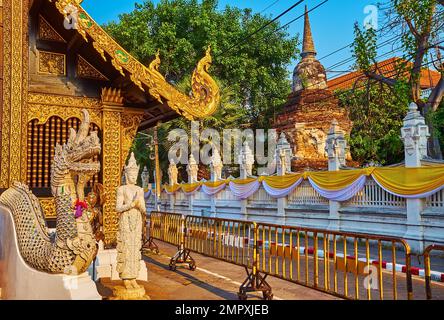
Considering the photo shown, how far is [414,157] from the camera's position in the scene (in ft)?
39.6

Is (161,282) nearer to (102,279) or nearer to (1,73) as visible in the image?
(102,279)

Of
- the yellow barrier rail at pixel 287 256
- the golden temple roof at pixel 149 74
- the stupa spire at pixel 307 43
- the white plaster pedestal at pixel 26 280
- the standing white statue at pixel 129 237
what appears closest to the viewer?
the white plaster pedestal at pixel 26 280

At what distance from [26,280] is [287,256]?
3.70 meters

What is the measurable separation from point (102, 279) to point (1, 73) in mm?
3980

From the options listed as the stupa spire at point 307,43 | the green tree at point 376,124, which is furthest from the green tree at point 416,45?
the stupa spire at point 307,43

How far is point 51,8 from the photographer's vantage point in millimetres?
7121

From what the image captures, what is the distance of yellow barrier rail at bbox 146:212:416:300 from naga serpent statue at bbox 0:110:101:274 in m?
2.79

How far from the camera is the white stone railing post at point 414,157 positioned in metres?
11.8

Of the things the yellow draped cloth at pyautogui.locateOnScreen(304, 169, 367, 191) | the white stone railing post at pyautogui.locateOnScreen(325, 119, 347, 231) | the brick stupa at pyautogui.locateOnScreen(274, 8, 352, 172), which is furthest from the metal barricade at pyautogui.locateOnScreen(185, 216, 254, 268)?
the brick stupa at pyautogui.locateOnScreen(274, 8, 352, 172)

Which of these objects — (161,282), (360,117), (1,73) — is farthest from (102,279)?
(360,117)

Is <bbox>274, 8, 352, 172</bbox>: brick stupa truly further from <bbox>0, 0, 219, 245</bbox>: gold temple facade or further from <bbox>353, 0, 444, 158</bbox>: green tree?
<bbox>0, 0, 219, 245</bbox>: gold temple facade

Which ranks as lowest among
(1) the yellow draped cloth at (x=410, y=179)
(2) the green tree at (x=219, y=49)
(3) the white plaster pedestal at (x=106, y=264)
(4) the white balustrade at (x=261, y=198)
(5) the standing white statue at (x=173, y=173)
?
(3) the white plaster pedestal at (x=106, y=264)

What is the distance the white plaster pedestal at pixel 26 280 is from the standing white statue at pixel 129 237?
125 centimetres

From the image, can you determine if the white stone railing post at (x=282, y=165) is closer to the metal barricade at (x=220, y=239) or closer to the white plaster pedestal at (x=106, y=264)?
the metal barricade at (x=220, y=239)
